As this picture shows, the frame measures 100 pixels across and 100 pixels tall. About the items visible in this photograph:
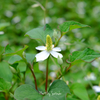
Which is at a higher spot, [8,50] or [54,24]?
[8,50]

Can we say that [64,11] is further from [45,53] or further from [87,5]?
[45,53]

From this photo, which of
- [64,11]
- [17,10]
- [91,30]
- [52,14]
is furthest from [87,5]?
[17,10]

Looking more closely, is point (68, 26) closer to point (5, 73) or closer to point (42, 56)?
point (42, 56)

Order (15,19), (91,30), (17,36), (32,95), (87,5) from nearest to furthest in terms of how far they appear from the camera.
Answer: (32,95) < (17,36) < (91,30) < (15,19) < (87,5)

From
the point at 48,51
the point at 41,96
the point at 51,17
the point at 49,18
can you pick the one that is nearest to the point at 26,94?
the point at 41,96

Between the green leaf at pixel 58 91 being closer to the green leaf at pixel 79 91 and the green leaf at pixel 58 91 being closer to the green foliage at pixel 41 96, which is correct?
the green foliage at pixel 41 96

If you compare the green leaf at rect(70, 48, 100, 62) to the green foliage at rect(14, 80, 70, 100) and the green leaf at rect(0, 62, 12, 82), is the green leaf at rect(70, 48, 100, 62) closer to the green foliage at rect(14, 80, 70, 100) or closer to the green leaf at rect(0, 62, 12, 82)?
the green foliage at rect(14, 80, 70, 100)

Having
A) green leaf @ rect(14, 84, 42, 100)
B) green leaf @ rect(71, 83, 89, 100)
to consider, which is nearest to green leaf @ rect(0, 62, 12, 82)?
green leaf @ rect(14, 84, 42, 100)
